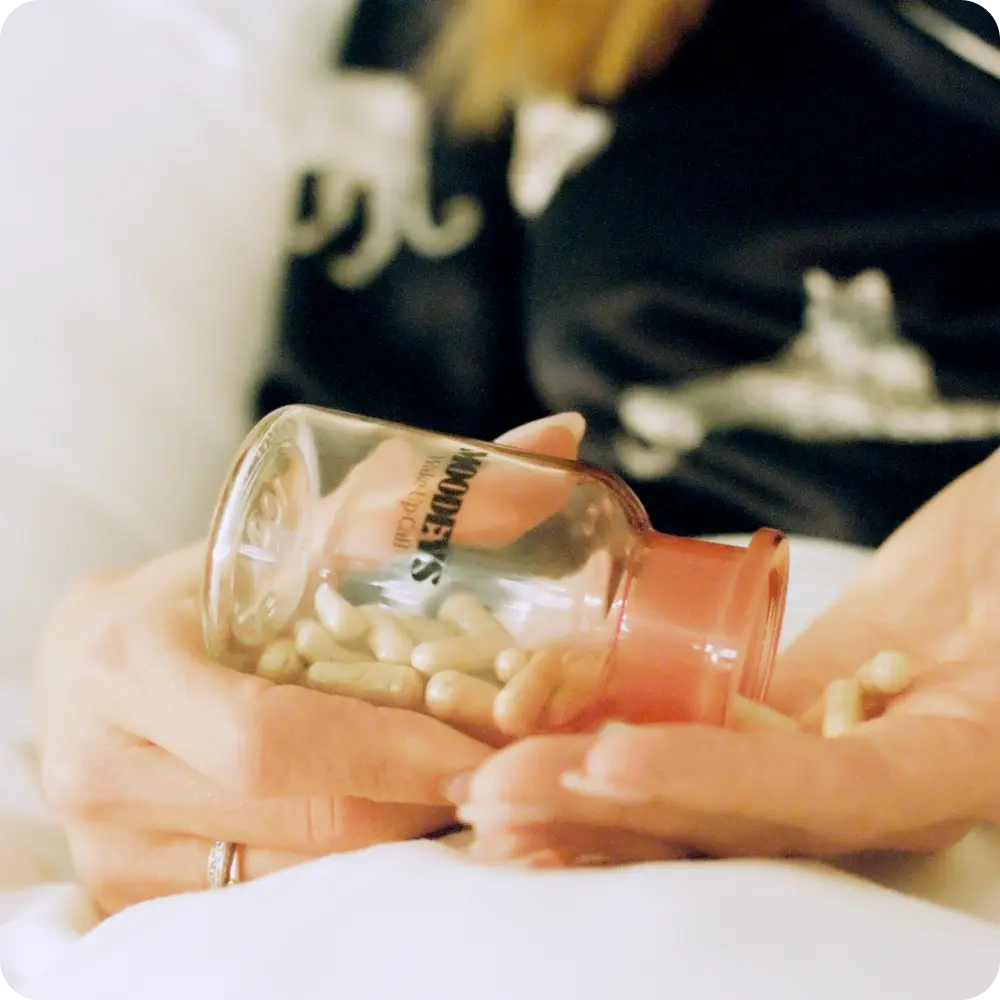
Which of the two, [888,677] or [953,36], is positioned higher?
[953,36]

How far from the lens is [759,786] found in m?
0.26

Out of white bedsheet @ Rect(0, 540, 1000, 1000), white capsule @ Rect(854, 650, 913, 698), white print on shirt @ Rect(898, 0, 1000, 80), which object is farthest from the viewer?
white print on shirt @ Rect(898, 0, 1000, 80)

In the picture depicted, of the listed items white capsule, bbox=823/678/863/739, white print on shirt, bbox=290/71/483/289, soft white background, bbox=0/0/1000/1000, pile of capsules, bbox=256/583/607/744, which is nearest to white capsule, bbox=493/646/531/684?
pile of capsules, bbox=256/583/607/744

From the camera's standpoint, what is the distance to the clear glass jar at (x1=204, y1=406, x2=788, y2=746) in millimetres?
317

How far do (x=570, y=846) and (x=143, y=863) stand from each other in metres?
0.18

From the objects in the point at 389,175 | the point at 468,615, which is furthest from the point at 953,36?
the point at 468,615

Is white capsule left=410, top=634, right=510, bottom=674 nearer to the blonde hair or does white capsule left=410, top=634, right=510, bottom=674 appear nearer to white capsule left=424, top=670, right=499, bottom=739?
white capsule left=424, top=670, right=499, bottom=739

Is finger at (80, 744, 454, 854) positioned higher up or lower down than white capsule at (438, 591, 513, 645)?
lower down

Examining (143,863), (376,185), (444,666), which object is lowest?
(143,863)

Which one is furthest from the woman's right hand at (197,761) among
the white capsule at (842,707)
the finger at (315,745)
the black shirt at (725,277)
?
the black shirt at (725,277)

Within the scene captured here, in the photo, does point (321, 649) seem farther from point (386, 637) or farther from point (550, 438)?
point (550, 438)

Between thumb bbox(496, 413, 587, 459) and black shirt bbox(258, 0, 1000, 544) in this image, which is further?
black shirt bbox(258, 0, 1000, 544)

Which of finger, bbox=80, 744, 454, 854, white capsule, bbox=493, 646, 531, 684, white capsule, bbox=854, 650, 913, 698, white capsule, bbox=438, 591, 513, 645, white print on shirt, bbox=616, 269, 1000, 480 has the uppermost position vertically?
white print on shirt, bbox=616, 269, 1000, 480

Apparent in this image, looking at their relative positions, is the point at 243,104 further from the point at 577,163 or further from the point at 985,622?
the point at 985,622
